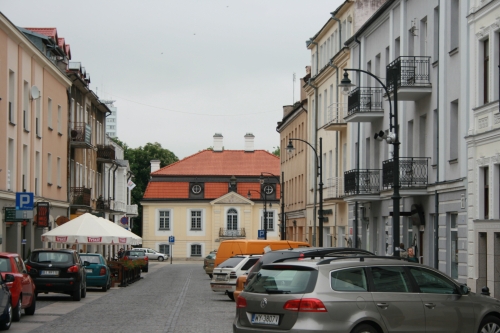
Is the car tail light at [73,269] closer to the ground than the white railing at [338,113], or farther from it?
closer to the ground

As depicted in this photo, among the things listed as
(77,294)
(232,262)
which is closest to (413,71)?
(232,262)

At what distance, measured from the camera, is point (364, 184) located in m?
37.8

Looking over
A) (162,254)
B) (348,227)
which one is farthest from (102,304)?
(162,254)

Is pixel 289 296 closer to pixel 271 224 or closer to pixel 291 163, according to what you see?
pixel 291 163

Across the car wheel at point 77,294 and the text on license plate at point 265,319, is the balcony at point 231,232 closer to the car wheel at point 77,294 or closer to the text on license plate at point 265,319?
the car wheel at point 77,294

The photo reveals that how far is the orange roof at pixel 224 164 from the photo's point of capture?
102 meters

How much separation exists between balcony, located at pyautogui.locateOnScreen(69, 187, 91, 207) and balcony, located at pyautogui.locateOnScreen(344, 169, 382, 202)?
67.7 ft

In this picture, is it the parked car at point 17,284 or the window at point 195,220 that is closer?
the parked car at point 17,284

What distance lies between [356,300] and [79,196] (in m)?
43.0

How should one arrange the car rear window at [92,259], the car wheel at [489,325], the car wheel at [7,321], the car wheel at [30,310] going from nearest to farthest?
the car wheel at [489,325]
the car wheel at [7,321]
the car wheel at [30,310]
the car rear window at [92,259]

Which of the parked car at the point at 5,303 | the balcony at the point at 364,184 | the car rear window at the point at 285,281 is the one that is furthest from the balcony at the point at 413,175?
the car rear window at the point at 285,281

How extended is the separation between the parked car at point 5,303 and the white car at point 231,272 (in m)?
11.7

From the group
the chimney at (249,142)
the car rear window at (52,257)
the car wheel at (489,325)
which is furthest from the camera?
the chimney at (249,142)

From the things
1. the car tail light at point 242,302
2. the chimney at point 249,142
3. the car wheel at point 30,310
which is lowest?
the car wheel at point 30,310
